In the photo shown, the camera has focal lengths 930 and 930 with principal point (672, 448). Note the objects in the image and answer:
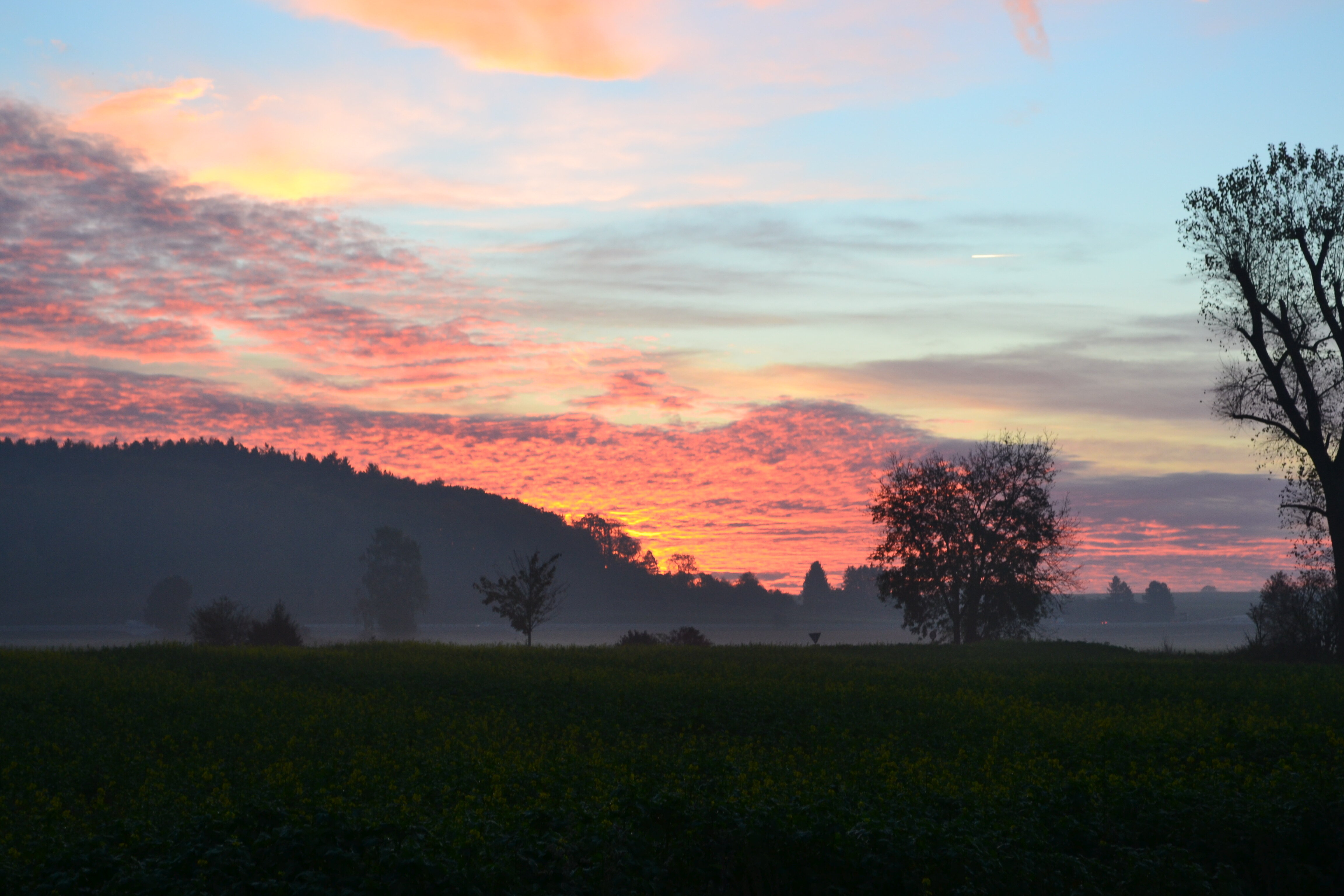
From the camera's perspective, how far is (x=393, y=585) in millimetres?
132875

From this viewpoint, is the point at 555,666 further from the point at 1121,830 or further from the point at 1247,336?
the point at 1247,336

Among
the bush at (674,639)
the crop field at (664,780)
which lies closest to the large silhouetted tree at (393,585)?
the bush at (674,639)

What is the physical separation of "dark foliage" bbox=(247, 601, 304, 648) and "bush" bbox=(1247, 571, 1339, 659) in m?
44.6

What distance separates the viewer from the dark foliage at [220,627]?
48.9 meters

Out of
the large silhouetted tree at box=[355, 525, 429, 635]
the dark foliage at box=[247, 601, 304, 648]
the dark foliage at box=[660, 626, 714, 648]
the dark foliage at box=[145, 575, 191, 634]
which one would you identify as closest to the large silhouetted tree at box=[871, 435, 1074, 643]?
the dark foliage at box=[660, 626, 714, 648]

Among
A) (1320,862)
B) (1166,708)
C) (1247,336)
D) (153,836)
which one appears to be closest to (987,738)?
(1166,708)

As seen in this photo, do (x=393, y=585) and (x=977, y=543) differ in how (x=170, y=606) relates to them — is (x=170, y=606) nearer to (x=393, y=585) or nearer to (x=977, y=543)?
(x=393, y=585)

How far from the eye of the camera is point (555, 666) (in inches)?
1238

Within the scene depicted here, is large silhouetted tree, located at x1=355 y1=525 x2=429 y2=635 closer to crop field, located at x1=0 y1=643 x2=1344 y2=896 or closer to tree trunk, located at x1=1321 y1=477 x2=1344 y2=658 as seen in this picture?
crop field, located at x1=0 y1=643 x2=1344 y2=896

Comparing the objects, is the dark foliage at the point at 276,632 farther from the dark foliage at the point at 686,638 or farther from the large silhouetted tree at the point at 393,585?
the large silhouetted tree at the point at 393,585

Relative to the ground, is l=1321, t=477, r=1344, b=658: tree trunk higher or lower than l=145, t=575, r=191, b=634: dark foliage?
higher

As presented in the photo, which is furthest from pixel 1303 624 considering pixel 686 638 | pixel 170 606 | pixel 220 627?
pixel 170 606

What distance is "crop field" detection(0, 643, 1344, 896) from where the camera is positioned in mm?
8539

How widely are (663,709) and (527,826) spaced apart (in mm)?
13132
